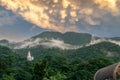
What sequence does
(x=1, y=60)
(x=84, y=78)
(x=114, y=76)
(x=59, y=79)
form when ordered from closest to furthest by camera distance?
(x=114, y=76) < (x=59, y=79) < (x=84, y=78) < (x=1, y=60)

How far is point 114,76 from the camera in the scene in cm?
3462

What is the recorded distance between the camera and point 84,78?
7131cm

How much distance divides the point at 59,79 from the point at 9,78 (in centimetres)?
1021

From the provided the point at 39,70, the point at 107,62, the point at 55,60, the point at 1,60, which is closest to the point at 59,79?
the point at 39,70

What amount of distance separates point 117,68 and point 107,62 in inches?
1884

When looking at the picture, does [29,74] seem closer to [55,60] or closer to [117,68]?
[55,60]

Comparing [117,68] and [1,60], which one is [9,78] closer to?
[1,60]

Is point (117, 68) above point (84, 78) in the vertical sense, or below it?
above

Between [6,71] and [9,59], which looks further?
[9,59]

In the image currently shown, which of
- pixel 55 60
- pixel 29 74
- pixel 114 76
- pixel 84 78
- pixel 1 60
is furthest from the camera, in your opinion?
pixel 55 60

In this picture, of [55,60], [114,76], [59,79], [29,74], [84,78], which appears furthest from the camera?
[55,60]

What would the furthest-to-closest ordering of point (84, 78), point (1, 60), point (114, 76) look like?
point (1, 60), point (84, 78), point (114, 76)

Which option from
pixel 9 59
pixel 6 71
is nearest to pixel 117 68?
pixel 6 71

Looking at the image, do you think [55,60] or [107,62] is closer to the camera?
[107,62]
